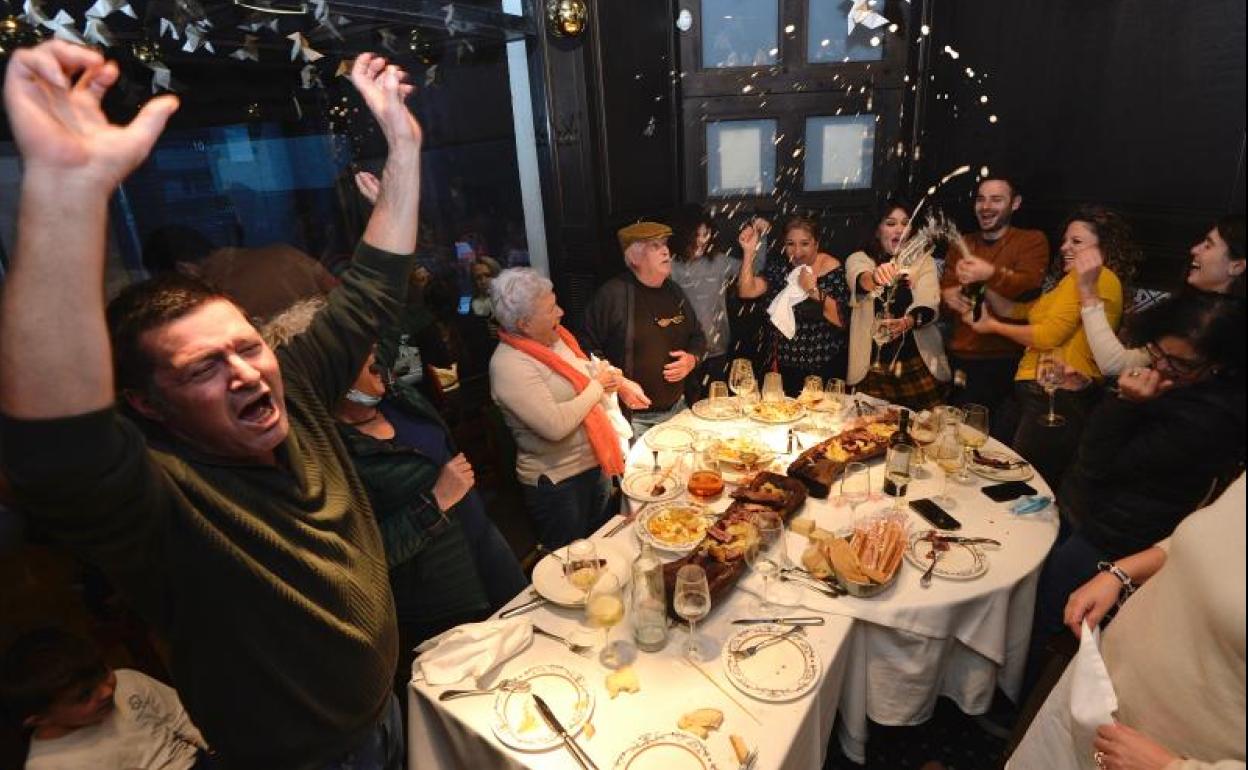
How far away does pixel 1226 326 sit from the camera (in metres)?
0.67

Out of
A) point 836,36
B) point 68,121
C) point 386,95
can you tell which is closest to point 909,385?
point 836,36

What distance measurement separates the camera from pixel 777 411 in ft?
9.82

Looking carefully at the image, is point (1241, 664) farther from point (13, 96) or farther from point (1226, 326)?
point (13, 96)

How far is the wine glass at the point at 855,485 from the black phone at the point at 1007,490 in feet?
1.37

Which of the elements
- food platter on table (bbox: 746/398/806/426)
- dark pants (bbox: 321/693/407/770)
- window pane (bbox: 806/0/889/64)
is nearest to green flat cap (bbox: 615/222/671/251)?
food platter on table (bbox: 746/398/806/426)

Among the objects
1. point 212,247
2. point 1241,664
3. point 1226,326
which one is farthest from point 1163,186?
point 212,247

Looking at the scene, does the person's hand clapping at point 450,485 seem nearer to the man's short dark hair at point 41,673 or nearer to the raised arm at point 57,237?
the man's short dark hair at point 41,673

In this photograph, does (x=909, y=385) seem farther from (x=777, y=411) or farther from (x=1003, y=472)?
(x=1003, y=472)

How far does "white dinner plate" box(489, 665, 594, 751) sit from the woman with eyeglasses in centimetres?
128

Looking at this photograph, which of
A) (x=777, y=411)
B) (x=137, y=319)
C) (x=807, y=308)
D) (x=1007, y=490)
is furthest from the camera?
(x=807, y=308)

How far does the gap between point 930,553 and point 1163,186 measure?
120cm

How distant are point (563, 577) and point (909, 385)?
8.26 ft

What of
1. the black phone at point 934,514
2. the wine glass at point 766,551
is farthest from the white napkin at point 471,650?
the black phone at point 934,514

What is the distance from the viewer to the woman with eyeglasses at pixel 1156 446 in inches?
28.1
